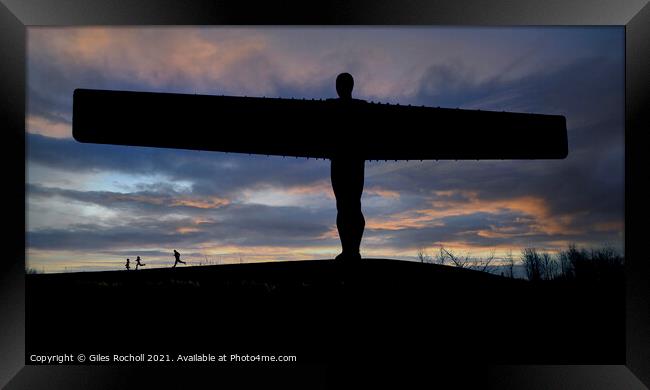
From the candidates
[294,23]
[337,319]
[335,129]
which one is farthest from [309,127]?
[337,319]

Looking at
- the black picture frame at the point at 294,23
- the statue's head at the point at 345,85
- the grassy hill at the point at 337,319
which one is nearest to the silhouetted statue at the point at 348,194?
the statue's head at the point at 345,85

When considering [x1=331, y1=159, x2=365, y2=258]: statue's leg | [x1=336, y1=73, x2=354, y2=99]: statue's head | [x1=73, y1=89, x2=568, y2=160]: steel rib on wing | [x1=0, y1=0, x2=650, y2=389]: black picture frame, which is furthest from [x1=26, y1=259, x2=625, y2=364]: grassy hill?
[x1=336, y1=73, x2=354, y2=99]: statue's head

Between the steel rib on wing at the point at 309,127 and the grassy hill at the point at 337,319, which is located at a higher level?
the steel rib on wing at the point at 309,127

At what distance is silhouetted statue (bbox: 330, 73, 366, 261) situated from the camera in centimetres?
448

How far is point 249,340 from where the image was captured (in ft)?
12.8

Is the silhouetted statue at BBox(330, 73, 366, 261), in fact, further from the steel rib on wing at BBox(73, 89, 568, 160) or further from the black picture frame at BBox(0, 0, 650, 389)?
the black picture frame at BBox(0, 0, 650, 389)

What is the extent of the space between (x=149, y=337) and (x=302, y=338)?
1.17m

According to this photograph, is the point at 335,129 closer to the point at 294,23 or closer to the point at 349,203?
the point at 349,203

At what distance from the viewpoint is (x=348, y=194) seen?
14.9 ft

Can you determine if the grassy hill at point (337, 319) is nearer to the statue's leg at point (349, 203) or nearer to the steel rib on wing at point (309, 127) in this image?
the statue's leg at point (349, 203)


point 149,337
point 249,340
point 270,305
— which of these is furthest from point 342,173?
point 149,337

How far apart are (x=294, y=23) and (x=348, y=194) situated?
4.95 ft

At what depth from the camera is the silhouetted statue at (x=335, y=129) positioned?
151 inches

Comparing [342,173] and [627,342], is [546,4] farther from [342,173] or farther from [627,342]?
[627,342]
